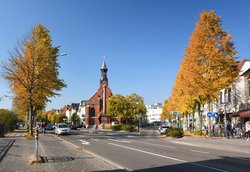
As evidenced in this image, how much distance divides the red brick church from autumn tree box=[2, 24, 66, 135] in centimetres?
7121

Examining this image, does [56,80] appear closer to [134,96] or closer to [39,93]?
[39,93]

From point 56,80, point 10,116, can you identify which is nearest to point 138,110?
point 10,116

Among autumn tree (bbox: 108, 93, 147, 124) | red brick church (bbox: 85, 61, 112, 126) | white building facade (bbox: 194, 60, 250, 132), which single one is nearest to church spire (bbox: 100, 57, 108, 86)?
red brick church (bbox: 85, 61, 112, 126)

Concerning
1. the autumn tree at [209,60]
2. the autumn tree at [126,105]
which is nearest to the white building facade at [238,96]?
the autumn tree at [209,60]

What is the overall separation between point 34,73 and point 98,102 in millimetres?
82918

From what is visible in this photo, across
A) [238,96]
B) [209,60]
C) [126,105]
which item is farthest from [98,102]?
[209,60]

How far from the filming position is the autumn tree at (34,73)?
35938mm

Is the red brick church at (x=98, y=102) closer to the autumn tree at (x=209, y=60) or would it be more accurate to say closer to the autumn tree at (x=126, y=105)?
the autumn tree at (x=126, y=105)

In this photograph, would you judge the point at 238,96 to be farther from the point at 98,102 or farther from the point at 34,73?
the point at 98,102

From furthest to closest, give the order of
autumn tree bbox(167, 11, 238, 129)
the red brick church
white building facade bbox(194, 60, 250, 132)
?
the red brick church, white building facade bbox(194, 60, 250, 132), autumn tree bbox(167, 11, 238, 129)

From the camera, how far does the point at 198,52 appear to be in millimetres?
36781

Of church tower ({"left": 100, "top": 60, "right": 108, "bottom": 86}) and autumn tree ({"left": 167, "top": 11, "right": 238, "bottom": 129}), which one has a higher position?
church tower ({"left": 100, "top": 60, "right": 108, "bottom": 86})

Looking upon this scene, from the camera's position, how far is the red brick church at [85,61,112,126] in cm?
11469

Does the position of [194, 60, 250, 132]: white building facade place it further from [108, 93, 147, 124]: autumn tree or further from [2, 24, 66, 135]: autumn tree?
[108, 93, 147, 124]: autumn tree
